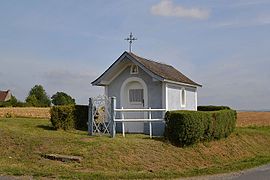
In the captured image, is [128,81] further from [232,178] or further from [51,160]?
[232,178]

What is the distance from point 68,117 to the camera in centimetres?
2145

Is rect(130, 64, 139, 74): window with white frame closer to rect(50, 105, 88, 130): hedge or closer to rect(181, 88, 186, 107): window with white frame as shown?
rect(50, 105, 88, 130): hedge

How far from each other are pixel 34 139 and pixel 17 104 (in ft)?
234

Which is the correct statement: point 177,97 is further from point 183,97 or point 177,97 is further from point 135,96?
point 135,96


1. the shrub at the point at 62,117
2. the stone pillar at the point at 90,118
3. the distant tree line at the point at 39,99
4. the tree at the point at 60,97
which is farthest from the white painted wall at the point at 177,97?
the tree at the point at 60,97

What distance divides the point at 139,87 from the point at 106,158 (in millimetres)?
8265

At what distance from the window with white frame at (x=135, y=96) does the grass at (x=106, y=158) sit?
4201mm

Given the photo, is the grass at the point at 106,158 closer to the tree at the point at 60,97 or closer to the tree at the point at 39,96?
the tree at the point at 60,97

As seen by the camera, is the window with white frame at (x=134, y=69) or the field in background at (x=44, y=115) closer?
the window with white frame at (x=134, y=69)

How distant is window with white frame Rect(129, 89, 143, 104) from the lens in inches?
890

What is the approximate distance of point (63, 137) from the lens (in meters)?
17.3

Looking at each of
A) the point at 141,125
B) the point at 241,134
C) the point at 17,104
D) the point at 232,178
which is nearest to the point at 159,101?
the point at 141,125

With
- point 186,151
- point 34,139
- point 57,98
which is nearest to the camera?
point 34,139

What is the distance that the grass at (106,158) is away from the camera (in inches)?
520
